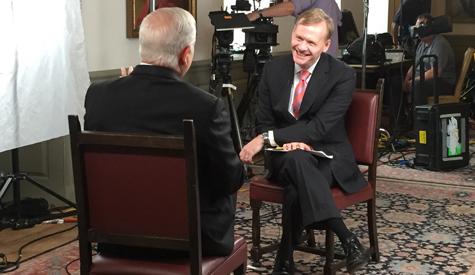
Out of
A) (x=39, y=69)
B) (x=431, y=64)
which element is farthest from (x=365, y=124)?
(x=431, y=64)

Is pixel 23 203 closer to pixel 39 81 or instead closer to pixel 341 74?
pixel 39 81

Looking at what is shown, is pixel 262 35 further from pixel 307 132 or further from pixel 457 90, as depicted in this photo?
pixel 457 90

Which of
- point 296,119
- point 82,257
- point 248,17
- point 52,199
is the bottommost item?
point 52,199

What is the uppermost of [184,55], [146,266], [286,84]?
[184,55]

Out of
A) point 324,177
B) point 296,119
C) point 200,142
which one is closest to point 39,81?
point 296,119

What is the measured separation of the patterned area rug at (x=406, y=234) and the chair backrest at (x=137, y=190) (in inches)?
49.2

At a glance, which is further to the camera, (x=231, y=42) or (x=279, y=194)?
(x=231, y=42)

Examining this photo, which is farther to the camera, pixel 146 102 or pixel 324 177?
pixel 324 177

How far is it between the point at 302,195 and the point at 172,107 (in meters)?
1.08

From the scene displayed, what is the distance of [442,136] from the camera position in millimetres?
5445

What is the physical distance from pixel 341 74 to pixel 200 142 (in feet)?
4.41

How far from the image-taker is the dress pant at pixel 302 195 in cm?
273

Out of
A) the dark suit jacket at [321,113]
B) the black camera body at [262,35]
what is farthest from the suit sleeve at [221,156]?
the black camera body at [262,35]

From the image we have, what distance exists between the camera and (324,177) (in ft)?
9.36
